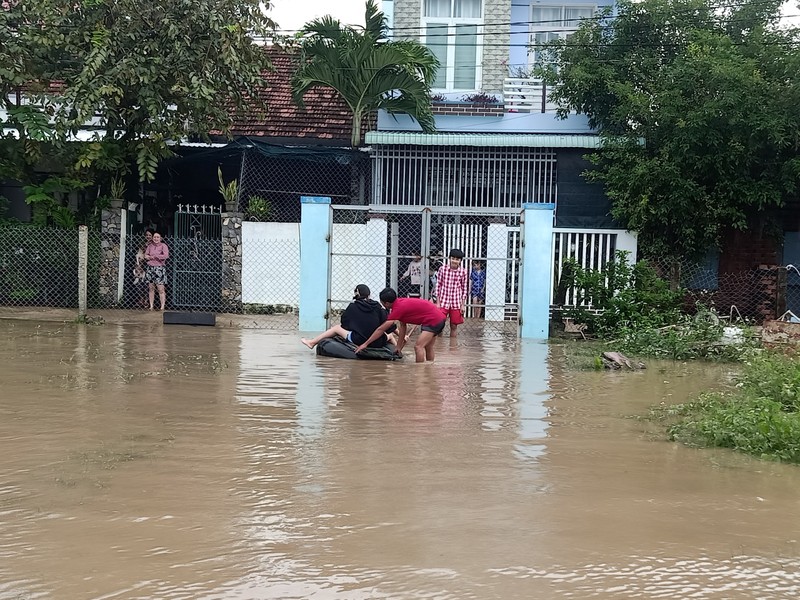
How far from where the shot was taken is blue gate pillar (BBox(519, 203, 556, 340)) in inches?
590

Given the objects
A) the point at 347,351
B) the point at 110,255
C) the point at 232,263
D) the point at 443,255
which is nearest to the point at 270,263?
the point at 232,263

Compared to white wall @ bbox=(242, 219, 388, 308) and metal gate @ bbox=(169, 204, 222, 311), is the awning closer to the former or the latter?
white wall @ bbox=(242, 219, 388, 308)

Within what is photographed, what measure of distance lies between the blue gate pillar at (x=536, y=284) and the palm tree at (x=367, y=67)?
485 cm

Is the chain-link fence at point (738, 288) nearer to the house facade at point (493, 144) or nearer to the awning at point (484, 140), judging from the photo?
the house facade at point (493, 144)

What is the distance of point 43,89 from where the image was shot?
17.8 m

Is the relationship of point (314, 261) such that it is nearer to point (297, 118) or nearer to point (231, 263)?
point (231, 263)

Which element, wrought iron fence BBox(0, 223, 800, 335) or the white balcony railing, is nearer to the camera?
wrought iron fence BBox(0, 223, 800, 335)

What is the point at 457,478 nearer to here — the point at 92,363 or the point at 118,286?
the point at 92,363

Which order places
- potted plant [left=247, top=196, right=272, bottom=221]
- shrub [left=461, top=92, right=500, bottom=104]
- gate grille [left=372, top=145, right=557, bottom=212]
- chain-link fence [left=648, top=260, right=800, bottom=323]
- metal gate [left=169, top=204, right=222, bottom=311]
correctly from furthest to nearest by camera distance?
shrub [left=461, top=92, right=500, bottom=104]
gate grille [left=372, top=145, right=557, bottom=212]
potted plant [left=247, top=196, right=272, bottom=221]
metal gate [left=169, top=204, right=222, bottom=311]
chain-link fence [left=648, top=260, right=800, bottom=323]

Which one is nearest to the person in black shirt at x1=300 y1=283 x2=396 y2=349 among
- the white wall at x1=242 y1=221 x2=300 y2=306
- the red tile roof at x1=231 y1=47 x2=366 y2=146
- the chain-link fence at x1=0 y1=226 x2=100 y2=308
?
the white wall at x1=242 y1=221 x2=300 y2=306

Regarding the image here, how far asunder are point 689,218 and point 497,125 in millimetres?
4536

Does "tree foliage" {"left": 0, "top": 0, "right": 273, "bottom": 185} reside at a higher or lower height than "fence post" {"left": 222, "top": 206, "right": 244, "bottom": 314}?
higher

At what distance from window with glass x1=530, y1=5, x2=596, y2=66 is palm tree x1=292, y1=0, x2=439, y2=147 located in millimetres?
3250

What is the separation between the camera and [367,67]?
18312 millimetres
